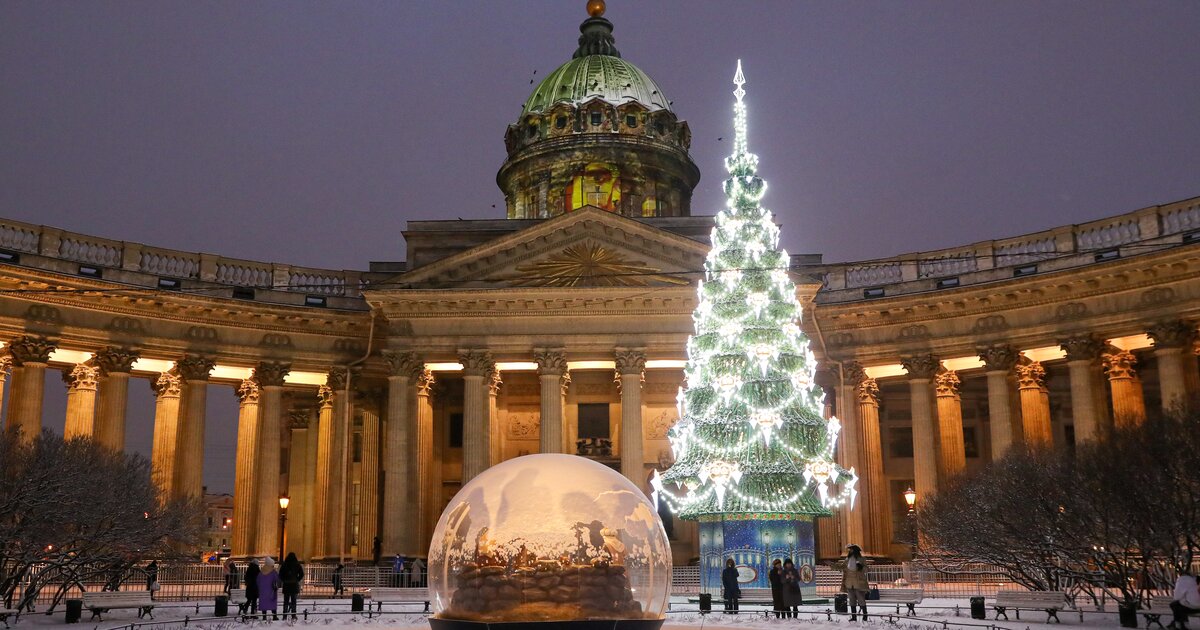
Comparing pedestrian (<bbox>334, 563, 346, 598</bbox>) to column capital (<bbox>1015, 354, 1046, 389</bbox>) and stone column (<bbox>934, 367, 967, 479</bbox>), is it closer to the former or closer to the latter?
stone column (<bbox>934, 367, 967, 479</bbox>)

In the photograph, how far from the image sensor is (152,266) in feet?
148

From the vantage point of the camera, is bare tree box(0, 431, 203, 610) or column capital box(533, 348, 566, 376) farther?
column capital box(533, 348, 566, 376)

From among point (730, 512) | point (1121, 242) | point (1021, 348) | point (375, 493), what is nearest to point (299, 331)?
point (375, 493)

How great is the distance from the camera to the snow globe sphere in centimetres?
1462

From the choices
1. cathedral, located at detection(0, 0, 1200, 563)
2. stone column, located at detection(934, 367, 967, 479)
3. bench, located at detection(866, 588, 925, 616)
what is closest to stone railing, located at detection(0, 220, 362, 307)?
cathedral, located at detection(0, 0, 1200, 563)

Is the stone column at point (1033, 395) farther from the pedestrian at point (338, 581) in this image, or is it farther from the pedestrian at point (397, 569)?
the pedestrian at point (338, 581)

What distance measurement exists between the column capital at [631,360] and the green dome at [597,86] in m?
25.7

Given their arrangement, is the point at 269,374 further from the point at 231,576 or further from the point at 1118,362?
the point at 1118,362

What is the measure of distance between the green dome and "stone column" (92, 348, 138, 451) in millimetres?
31494

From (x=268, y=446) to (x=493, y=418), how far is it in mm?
8758

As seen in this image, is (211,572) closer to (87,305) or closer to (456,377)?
(87,305)

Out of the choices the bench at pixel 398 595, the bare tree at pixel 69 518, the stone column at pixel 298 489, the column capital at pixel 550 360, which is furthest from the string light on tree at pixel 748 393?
the stone column at pixel 298 489

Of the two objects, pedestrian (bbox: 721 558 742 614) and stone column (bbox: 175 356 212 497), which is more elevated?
stone column (bbox: 175 356 212 497)

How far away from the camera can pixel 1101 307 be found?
134ft
